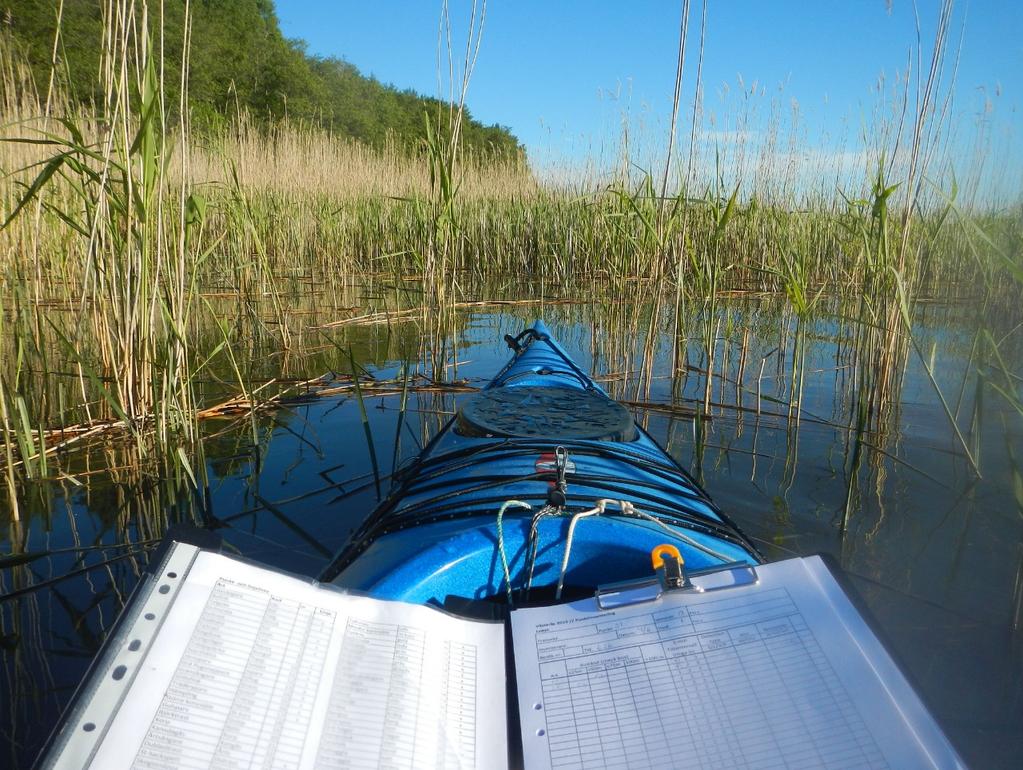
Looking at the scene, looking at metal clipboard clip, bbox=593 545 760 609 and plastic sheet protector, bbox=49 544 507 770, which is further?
metal clipboard clip, bbox=593 545 760 609

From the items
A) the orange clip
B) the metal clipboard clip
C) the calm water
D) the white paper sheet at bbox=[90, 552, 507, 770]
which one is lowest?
the calm water

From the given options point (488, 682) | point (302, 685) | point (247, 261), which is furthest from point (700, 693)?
point (247, 261)

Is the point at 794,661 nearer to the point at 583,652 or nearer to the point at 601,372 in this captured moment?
the point at 583,652

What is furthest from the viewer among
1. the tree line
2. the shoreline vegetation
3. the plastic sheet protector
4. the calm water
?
the tree line

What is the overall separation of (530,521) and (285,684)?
46 cm

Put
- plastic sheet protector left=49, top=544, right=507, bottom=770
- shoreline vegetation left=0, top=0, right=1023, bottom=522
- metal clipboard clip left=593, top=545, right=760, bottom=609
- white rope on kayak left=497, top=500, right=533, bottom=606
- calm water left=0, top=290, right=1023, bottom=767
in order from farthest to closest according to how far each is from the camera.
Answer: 1. shoreline vegetation left=0, top=0, right=1023, bottom=522
2. calm water left=0, top=290, right=1023, bottom=767
3. white rope on kayak left=497, top=500, right=533, bottom=606
4. metal clipboard clip left=593, top=545, right=760, bottom=609
5. plastic sheet protector left=49, top=544, right=507, bottom=770

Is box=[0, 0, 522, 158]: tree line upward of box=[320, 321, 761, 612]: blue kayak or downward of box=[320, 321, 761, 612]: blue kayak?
upward

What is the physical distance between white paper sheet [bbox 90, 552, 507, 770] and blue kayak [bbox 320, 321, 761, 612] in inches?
6.1

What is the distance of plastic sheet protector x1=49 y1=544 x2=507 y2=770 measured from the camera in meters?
0.72

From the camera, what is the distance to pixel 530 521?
114cm

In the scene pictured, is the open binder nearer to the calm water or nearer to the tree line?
the calm water

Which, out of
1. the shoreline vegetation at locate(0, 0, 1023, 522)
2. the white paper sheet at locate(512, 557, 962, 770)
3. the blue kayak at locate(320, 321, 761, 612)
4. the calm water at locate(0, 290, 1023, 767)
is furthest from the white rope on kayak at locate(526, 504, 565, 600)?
the shoreline vegetation at locate(0, 0, 1023, 522)

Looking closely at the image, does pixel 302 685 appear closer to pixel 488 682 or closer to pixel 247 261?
pixel 488 682

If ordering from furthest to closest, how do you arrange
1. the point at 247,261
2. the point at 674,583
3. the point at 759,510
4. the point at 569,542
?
1. the point at 247,261
2. the point at 759,510
3. the point at 569,542
4. the point at 674,583
